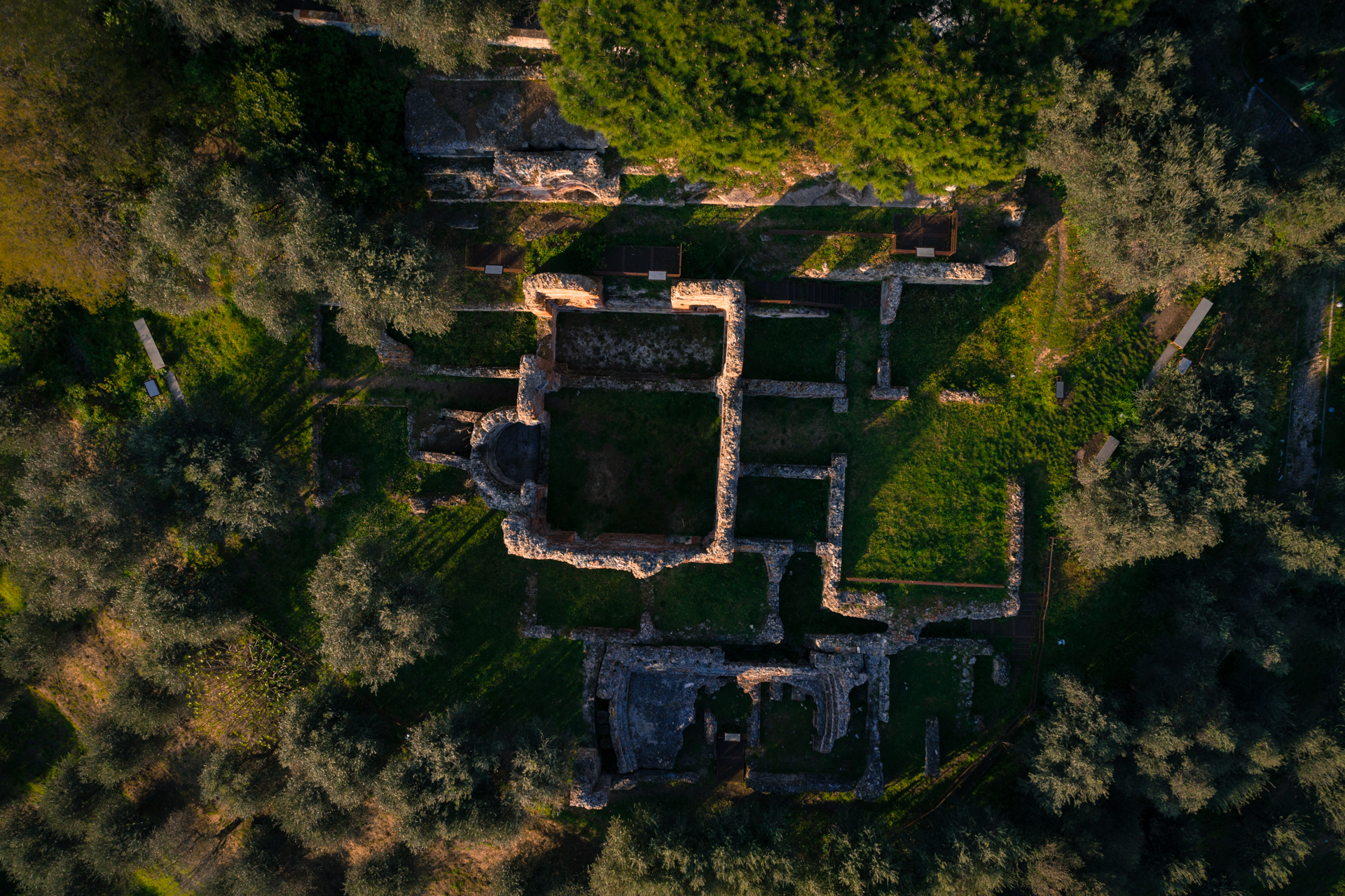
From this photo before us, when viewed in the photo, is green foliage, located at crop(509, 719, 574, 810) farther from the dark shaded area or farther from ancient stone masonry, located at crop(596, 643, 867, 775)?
the dark shaded area

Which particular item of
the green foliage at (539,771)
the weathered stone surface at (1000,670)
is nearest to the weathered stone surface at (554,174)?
the green foliage at (539,771)

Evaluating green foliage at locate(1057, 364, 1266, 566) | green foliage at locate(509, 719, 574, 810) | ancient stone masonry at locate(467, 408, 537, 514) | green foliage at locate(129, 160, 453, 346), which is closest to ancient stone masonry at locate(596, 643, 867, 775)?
green foliage at locate(509, 719, 574, 810)

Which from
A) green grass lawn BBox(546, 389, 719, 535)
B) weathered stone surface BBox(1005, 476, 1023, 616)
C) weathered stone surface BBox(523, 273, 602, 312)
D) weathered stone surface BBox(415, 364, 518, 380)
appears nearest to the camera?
weathered stone surface BBox(523, 273, 602, 312)

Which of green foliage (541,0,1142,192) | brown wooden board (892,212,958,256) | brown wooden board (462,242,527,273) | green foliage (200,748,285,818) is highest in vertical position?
green foliage (541,0,1142,192)

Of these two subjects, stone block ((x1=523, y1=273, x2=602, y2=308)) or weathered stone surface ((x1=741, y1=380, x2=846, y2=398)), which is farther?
weathered stone surface ((x1=741, y1=380, x2=846, y2=398))

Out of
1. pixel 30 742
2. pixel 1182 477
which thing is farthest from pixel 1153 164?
pixel 30 742

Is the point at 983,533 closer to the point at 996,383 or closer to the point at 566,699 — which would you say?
the point at 996,383

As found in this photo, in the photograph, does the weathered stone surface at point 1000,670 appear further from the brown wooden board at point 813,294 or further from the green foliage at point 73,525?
the green foliage at point 73,525

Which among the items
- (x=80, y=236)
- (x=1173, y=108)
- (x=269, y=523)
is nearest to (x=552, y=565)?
(x=269, y=523)
